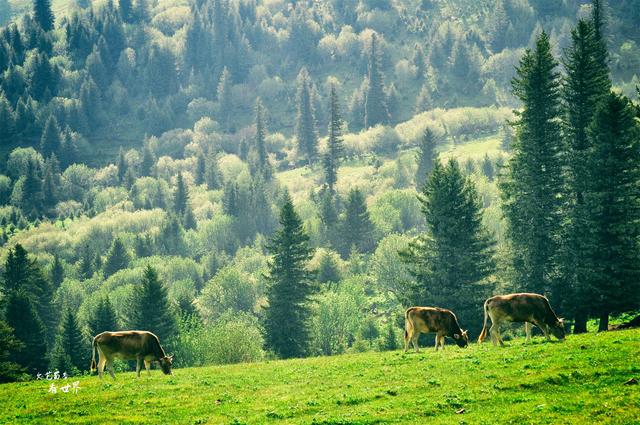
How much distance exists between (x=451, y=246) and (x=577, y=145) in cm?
1503

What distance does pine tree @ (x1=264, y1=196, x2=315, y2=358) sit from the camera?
79.5 metres

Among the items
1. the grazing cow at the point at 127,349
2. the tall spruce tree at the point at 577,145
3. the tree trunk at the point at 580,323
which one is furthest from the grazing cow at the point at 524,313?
the grazing cow at the point at 127,349

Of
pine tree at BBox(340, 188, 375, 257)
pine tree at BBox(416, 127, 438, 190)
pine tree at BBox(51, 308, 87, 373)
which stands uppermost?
pine tree at BBox(416, 127, 438, 190)

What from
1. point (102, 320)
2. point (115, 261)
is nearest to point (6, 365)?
point (102, 320)

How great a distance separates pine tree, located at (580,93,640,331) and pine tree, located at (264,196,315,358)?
34.7 metres

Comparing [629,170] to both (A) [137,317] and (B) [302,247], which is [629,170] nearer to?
(B) [302,247]

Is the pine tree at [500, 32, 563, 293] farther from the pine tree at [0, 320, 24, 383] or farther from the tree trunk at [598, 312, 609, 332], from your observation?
the pine tree at [0, 320, 24, 383]

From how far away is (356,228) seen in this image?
523ft

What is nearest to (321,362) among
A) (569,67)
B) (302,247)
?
(569,67)

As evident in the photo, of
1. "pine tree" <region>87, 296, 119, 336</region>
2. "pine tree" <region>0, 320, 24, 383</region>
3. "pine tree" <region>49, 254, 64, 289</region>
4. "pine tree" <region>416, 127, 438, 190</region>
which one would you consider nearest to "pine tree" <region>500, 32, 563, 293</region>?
"pine tree" <region>0, 320, 24, 383</region>

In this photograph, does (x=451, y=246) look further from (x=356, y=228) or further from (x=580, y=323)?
(x=356, y=228)

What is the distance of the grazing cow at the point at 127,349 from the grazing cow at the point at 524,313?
57.1 ft

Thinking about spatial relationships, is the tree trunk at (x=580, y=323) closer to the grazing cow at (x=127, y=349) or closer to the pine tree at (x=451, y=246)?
the pine tree at (x=451, y=246)

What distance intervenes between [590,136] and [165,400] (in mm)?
36025
